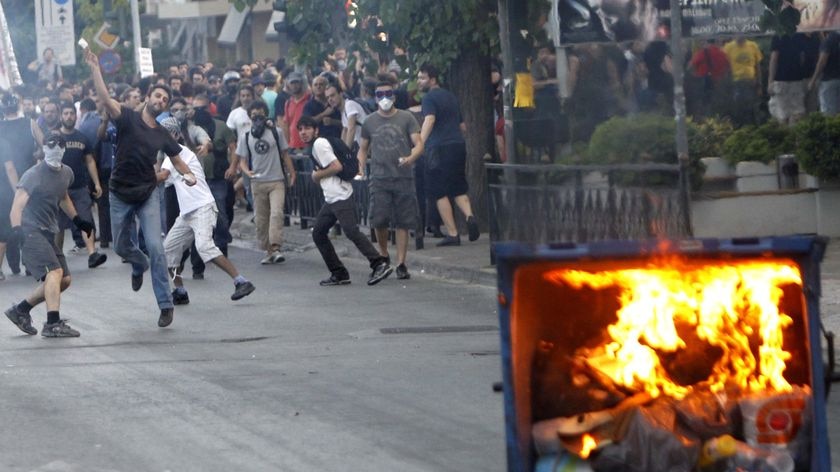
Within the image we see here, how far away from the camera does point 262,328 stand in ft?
41.9

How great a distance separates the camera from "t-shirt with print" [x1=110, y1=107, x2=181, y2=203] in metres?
13.3

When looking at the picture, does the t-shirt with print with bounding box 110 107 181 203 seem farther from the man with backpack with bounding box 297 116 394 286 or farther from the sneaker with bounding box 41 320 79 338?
the man with backpack with bounding box 297 116 394 286

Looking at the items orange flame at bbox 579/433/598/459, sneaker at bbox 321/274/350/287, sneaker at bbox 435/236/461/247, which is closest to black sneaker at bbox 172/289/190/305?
sneaker at bbox 321/274/350/287

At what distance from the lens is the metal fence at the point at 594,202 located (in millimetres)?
13328

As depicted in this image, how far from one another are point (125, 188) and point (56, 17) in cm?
2073

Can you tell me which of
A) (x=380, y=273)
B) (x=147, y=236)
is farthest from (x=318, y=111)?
(x=147, y=236)

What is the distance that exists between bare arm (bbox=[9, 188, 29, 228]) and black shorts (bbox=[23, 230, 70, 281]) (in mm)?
245

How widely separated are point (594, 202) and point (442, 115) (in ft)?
13.3

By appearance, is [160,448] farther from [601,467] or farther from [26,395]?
[601,467]

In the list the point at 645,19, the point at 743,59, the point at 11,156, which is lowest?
the point at 11,156

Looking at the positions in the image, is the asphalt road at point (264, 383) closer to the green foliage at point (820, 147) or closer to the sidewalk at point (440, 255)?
the sidewalk at point (440, 255)

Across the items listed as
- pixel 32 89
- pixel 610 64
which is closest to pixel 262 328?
pixel 610 64

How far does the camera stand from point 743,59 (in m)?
20.5

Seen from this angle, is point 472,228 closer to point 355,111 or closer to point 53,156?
point 355,111
